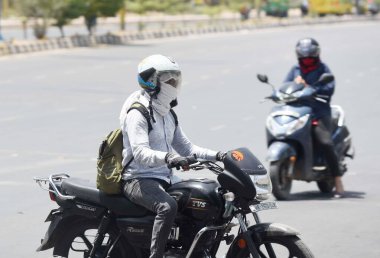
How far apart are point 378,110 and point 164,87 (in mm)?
15463

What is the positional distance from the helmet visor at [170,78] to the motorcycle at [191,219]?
53cm

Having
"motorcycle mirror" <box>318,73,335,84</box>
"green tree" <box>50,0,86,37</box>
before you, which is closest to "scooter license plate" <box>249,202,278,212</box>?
"motorcycle mirror" <box>318,73,335,84</box>

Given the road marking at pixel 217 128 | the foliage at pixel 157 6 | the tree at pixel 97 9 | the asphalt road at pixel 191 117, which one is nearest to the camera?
the asphalt road at pixel 191 117

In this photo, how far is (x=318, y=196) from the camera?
38.2 ft

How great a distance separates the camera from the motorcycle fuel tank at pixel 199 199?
6.23m

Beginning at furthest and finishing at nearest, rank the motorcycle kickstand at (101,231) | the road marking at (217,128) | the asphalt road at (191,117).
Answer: the road marking at (217,128) < the asphalt road at (191,117) < the motorcycle kickstand at (101,231)

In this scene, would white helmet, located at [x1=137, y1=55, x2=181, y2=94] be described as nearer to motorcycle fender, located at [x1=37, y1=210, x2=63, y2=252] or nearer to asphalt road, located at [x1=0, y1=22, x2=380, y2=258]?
motorcycle fender, located at [x1=37, y1=210, x2=63, y2=252]

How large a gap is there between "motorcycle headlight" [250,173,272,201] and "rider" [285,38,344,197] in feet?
16.8

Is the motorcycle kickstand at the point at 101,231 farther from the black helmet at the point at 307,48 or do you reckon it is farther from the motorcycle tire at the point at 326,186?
the motorcycle tire at the point at 326,186

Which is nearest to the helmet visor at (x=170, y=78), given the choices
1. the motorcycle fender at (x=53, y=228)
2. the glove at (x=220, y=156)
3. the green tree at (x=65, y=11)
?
the glove at (x=220, y=156)

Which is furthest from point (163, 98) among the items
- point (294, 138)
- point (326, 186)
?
point (326, 186)

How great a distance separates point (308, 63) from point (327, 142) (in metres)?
0.84

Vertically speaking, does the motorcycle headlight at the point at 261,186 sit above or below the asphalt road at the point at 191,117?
above

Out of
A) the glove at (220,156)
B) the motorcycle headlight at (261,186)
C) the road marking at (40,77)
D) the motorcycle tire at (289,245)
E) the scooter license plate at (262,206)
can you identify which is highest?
the glove at (220,156)
